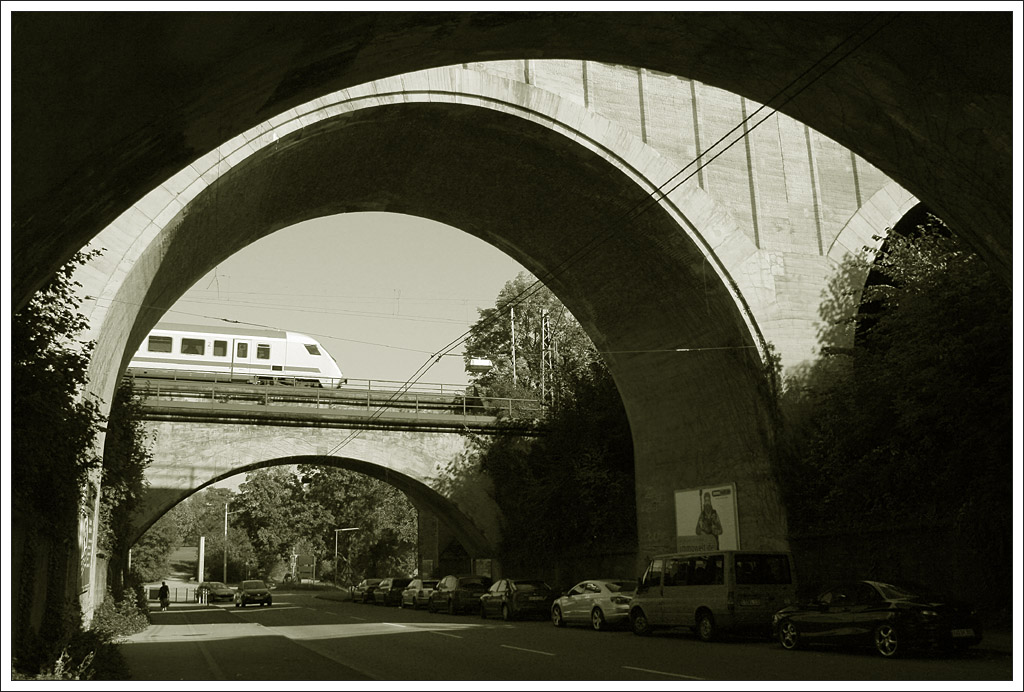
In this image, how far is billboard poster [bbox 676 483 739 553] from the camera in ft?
78.6

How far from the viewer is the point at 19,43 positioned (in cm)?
529

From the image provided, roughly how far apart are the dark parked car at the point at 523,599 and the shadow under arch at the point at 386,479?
6.71 m

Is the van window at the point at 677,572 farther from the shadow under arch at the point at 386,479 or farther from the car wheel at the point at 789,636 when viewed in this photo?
the shadow under arch at the point at 386,479

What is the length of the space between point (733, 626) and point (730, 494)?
293 inches

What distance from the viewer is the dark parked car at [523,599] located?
1051 inches

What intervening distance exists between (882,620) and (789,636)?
2.17 metres

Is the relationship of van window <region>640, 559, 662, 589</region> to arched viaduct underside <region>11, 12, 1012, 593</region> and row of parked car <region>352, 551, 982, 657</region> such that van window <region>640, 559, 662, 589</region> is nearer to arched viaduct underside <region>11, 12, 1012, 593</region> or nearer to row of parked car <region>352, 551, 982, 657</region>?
row of parked car <region>352, 551, 982, 657</region>

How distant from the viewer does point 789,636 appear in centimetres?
1531

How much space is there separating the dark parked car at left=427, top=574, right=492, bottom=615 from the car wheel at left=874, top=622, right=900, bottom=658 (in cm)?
1928

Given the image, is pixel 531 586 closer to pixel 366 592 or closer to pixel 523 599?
pixel 523 599

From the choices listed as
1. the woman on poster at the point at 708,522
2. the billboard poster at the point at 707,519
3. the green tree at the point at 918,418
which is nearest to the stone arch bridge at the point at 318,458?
the billboard poster at the point at 707,519

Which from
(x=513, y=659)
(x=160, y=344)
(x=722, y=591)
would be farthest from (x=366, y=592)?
(x=513, y=659)

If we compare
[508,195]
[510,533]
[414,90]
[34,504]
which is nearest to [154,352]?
[510,533]

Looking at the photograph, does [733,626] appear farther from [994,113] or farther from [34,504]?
[34,504]
